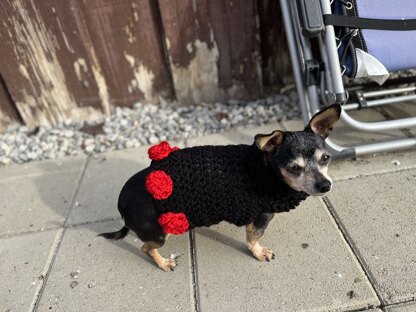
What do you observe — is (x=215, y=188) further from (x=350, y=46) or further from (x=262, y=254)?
(x=350, y=46)

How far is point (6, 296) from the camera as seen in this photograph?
2139 millimetres

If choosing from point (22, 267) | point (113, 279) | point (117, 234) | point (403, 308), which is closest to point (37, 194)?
point (22, 267)

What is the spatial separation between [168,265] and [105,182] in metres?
1.06

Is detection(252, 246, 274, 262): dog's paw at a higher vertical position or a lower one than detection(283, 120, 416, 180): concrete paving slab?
higher

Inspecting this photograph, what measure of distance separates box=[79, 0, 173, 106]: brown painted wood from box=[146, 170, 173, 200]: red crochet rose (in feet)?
6.37

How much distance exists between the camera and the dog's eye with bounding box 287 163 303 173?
1.75 m

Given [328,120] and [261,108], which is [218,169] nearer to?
[328,120]

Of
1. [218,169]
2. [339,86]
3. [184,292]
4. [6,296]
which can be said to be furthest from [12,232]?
[339,86]

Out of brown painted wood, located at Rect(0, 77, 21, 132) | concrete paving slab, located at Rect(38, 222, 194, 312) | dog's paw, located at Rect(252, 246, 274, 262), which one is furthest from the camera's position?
brown painted wood, located at Rect(0, 77, 21, 132)

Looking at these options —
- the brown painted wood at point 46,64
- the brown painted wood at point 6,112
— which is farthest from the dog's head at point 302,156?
the brown painted wood at point 6,112

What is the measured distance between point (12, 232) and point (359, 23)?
2844 millimetres

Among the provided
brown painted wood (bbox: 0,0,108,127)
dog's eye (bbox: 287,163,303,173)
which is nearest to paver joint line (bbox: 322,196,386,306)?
dog's eye (bbox: 287,163,303,173)

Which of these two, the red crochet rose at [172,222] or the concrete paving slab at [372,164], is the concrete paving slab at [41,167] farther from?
the concrete paving slab at [372,164]

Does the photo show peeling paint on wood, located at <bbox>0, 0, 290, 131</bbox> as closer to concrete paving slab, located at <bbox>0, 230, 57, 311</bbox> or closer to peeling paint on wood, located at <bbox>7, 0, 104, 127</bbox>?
peeling paint on wood, located at <bbox>7, 0, 104, 127</bbox>
